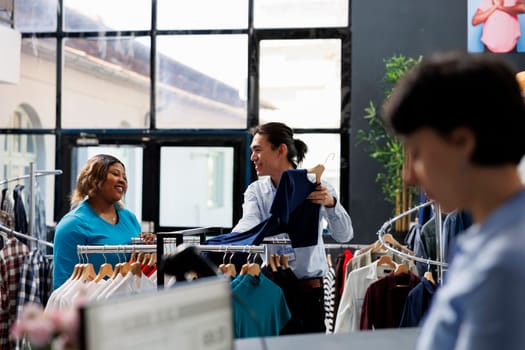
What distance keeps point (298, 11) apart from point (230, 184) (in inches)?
65.7

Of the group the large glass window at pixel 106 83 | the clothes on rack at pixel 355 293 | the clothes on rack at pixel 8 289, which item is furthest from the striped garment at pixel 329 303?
the large glass window at pixel 106 83

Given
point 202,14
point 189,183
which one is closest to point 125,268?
point 189,183

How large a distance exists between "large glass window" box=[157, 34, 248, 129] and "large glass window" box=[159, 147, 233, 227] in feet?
0.87

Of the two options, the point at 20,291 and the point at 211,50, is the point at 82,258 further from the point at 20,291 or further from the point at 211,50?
the point at 211,50

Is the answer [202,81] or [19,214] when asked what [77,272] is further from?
[202,81]

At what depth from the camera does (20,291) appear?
3.95 metres

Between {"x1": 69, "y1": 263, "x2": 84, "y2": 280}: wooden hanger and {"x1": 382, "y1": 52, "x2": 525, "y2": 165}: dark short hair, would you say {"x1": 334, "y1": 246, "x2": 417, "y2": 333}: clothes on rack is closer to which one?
{"x1": 69, "y1": 263, "x2": 84, "y2": 280}: wooden hanger

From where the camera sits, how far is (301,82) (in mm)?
7047

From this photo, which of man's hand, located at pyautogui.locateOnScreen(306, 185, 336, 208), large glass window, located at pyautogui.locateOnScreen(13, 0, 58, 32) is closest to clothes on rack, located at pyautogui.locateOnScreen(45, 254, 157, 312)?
man's hand, located at pyautogui.locateOnScreen(306, 185, 336, 208)

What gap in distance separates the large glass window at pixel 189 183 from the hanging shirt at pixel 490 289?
6193 mm

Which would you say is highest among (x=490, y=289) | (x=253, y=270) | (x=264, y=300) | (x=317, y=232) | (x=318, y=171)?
(x=318, y=171)

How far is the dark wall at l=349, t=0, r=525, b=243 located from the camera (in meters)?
6.84

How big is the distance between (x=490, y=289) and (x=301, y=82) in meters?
6.22

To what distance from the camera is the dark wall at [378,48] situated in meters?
6.84
